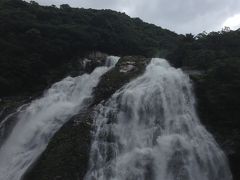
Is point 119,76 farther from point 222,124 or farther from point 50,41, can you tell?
point 50,41

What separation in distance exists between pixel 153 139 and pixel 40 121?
21.1ft

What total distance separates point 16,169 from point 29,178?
138cm

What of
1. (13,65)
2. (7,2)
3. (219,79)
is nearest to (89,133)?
(219,79)

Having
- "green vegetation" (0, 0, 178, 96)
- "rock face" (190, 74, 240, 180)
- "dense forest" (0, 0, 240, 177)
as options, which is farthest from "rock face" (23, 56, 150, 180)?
"green vegetation" (0, 0, 178, 96)

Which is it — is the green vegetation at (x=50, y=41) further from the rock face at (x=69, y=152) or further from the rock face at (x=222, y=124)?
the rock face at (x=222, y=124)

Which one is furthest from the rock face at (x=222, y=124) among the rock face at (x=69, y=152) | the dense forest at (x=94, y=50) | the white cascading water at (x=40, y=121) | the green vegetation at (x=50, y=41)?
the green vegetation at (x=50, y=41)

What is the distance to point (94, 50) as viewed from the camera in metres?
35.1

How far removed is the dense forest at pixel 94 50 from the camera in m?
22.1

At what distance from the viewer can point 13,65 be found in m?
30.4

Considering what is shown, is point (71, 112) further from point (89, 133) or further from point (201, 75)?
point (201, 75)

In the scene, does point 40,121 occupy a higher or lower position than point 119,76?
lower

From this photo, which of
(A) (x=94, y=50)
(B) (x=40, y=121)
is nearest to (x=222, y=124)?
(B) (x=40, y=121)

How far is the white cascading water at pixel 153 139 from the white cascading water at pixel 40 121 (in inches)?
101

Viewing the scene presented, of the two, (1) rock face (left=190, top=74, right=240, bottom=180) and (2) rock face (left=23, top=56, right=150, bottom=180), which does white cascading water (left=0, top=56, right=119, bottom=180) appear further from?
(1) rock face (left=190, top=74, right=240, bottom=180)
